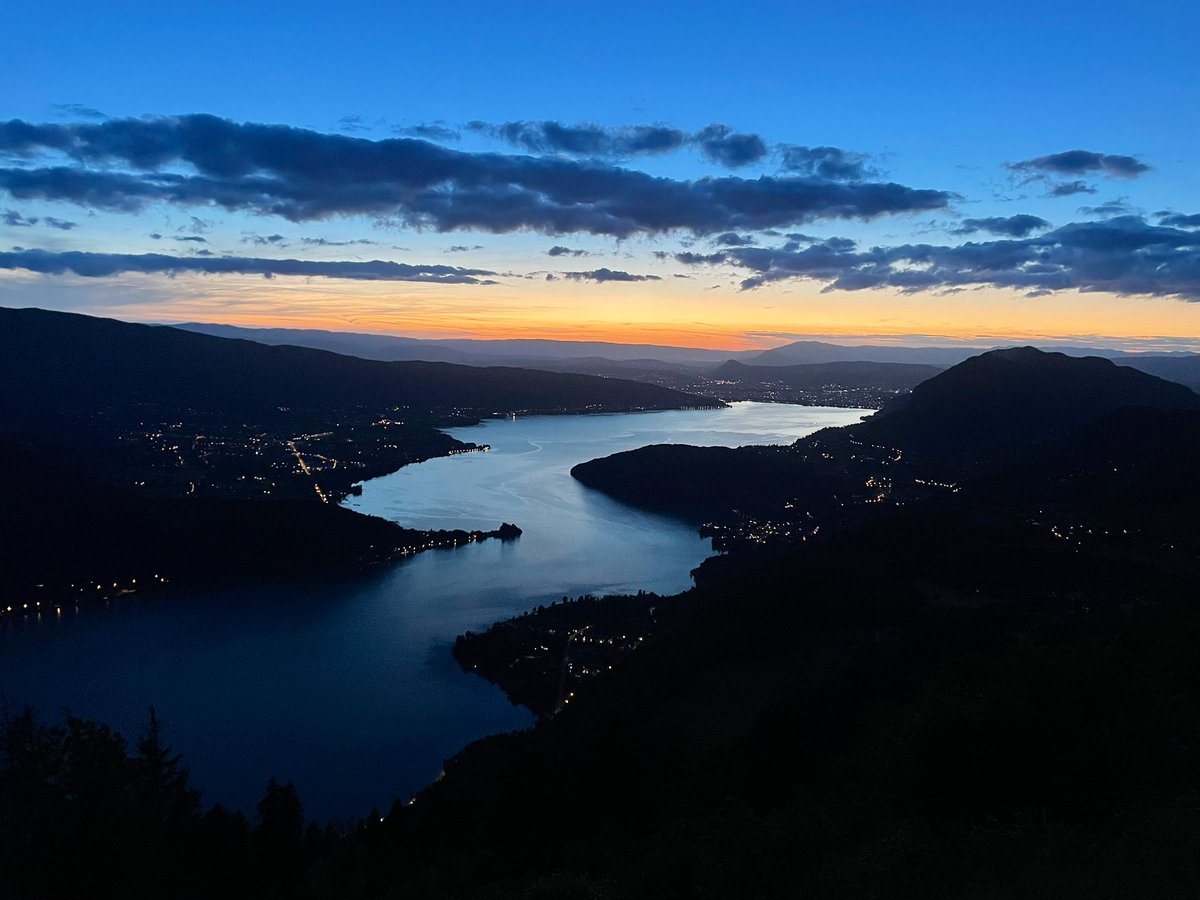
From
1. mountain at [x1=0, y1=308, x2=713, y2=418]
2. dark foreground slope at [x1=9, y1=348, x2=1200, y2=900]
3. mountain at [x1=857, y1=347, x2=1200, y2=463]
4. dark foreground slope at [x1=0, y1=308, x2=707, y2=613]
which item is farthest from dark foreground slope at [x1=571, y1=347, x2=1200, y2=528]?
mountain at [x1=0, y1=308, x2=713, y2=418]

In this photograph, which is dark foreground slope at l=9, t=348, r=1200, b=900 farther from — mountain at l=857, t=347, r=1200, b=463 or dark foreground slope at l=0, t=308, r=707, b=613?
mountain at l=857, t=347, r=1200, b=463

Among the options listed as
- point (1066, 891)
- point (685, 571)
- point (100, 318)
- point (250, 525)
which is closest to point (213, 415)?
point (100, 318)

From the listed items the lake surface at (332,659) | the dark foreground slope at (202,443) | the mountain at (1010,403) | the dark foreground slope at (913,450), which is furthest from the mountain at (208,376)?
the mountain at (1010,403)

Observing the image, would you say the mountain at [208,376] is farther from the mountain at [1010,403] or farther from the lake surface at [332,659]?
the mountain at [1010,403]

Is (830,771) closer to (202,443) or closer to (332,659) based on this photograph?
(332,659)

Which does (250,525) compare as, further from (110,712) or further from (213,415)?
(213,415)

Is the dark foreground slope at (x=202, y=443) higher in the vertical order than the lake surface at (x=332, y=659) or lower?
higher

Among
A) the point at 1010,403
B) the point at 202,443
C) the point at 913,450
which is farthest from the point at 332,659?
the point at 1010,403
